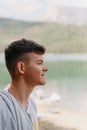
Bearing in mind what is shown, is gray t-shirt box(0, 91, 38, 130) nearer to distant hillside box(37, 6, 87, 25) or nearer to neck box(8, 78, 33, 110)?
neck box(8, 78, 33, 110)

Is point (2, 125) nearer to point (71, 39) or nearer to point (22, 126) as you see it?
point (22, 126)

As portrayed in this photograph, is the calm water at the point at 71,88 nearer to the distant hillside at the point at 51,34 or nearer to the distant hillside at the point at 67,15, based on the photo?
the distant hillside at the point at 51,34

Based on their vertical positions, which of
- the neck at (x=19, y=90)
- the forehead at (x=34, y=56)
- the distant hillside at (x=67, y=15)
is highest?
the distant hillside at (x=67, y=15)

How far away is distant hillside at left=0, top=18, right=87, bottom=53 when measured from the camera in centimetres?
208

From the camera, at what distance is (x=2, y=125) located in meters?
0.78

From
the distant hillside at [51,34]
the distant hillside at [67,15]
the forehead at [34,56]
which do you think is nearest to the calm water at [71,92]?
the distant hillside at [51,34]

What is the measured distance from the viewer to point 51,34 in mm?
2330

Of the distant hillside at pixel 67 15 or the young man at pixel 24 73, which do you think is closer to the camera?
the young man at pixel 24 73

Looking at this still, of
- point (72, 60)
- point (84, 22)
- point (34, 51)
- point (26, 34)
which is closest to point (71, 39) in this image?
point (84, 22)

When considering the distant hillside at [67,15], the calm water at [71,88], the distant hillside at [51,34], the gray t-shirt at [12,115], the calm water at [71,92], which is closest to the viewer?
the gray t-shirt at [12,115]

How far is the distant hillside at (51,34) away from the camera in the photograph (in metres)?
2.08

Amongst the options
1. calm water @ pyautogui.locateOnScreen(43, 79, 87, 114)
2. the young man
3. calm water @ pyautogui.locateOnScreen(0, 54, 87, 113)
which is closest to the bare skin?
the young man

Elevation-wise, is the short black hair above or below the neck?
above

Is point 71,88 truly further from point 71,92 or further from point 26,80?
point 26,80
